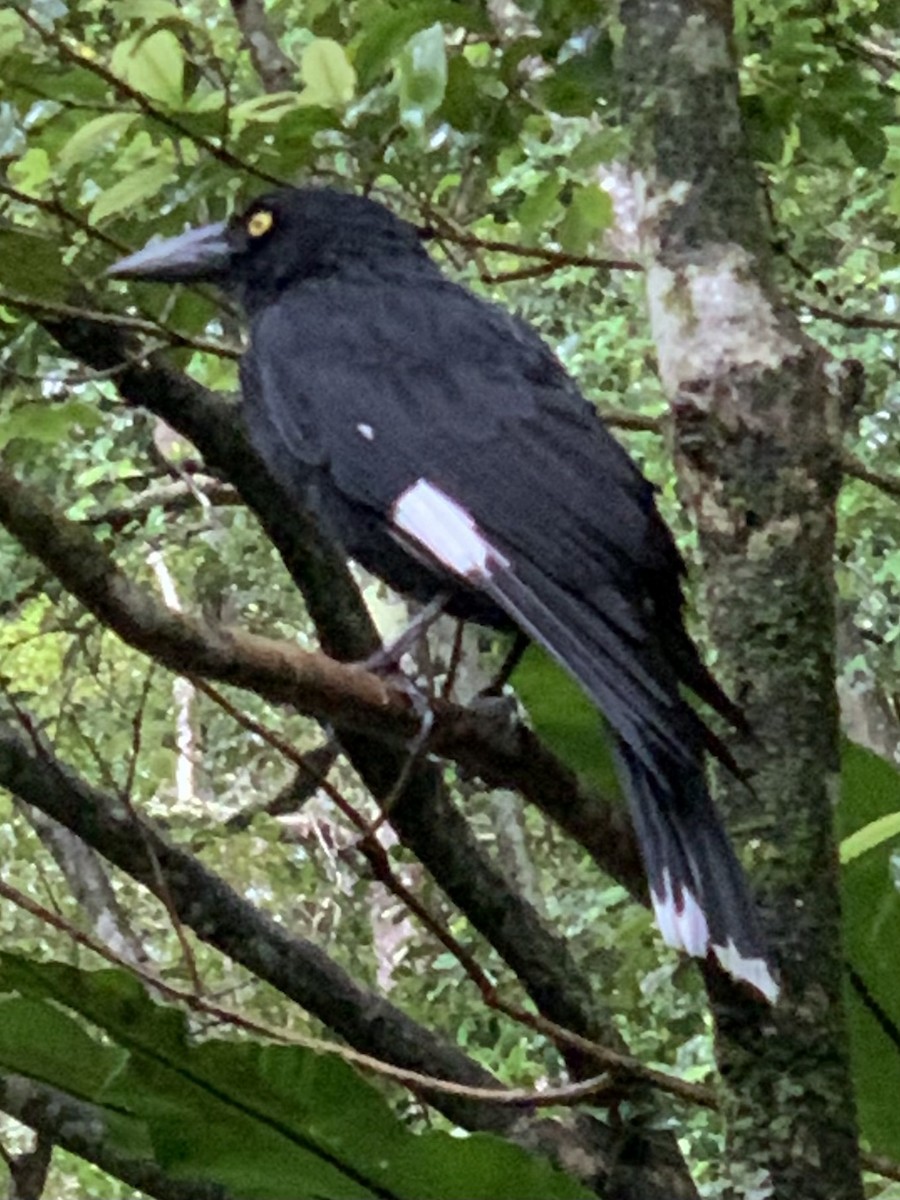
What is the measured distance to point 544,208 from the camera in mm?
1877

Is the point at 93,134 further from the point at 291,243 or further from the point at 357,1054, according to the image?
the point at 357,1054

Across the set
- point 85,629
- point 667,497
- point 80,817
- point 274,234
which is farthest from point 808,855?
point 667,497

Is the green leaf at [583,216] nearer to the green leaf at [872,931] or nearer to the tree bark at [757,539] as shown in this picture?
the tree bark at [757,539]

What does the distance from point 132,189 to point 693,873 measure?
83cm

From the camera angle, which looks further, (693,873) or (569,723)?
(569,723)

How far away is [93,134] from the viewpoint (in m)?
1.53

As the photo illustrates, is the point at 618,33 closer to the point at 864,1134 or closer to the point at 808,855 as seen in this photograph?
the point at 808,855

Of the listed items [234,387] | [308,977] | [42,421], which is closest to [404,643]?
[308,977]

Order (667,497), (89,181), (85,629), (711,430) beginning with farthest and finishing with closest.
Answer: (667,497) → (85,629) → (89,181) → (711,430)

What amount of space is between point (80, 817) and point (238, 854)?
195 cm

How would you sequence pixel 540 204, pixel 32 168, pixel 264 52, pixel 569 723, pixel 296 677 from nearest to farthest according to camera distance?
pixel 296 677 → pixel 569 723 → pixel 32 168 → pixel 540 204 → pixel 264 52

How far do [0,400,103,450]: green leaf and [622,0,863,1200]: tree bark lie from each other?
0.56 metres

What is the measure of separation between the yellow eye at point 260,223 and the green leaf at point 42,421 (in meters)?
0.35

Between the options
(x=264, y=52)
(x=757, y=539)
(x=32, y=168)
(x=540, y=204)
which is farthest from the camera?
(x=264, y=52)
